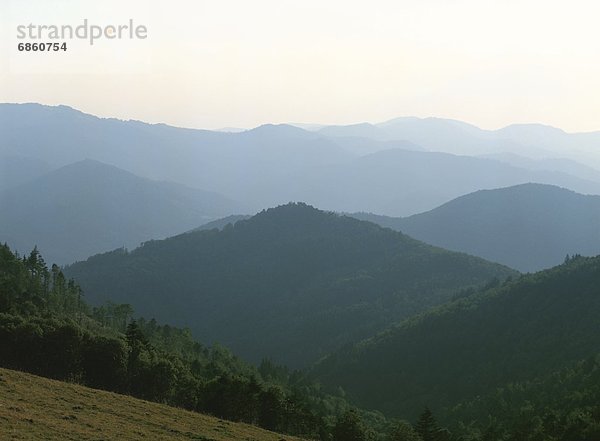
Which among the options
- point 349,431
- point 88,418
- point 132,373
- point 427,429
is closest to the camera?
point 88,418

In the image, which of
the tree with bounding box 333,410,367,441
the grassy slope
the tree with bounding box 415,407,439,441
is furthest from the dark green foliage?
the grassy slope

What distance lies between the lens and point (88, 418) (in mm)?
57812

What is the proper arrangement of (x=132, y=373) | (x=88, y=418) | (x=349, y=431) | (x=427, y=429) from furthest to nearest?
1. (x=427, y=429)
2. (x=132, y=373)
3. (x=349, y=431)
4. (x=88, y=418)

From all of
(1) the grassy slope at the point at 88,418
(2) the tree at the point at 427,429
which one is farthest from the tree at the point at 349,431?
(1) the grassy slope at the point at 88,418

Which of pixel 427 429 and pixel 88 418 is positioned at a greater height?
pixel 88 418

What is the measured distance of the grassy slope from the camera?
168 ft

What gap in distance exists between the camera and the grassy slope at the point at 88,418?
168 feet

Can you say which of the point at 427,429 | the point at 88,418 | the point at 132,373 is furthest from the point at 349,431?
the point at 88,418

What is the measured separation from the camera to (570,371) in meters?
182

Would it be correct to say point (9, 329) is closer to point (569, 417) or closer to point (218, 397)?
point (218, 397)

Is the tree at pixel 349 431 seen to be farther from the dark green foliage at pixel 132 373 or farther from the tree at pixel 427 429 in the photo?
the tree at pixel 427 429

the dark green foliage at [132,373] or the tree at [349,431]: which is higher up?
the dark green foliage at [132,373]

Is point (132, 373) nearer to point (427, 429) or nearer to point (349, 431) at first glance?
point (349, 431)

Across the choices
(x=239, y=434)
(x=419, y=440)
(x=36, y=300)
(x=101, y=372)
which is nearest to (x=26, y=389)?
(x=239, y=434)
